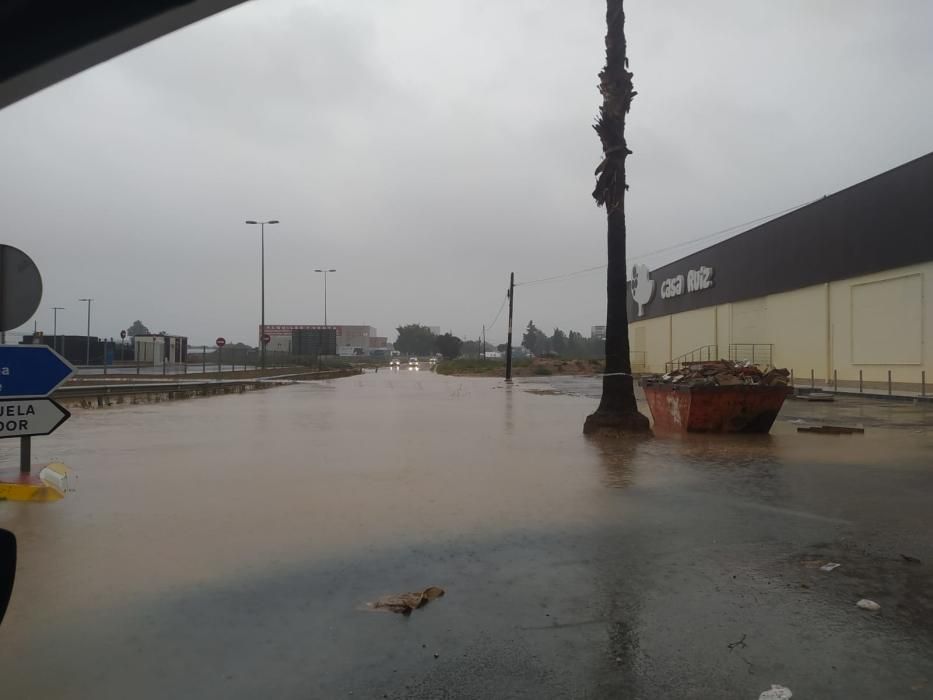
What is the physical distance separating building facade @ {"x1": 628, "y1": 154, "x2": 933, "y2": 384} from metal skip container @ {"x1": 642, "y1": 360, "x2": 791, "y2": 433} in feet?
59.6

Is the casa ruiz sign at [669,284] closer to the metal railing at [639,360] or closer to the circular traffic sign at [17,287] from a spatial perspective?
the metal railing at [639,360]

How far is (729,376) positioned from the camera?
12.4 metres

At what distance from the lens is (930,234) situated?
83.2 feet

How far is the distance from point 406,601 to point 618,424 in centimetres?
924

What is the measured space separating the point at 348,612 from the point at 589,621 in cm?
145

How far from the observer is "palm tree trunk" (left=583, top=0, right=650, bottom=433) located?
1301cm

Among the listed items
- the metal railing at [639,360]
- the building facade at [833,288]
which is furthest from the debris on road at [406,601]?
the metal railing at [639,360]

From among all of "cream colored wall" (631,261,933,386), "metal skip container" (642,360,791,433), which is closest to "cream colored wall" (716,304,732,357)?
"cream colored wall" (631,261,933,386)

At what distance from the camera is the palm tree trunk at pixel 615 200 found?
1301 cm

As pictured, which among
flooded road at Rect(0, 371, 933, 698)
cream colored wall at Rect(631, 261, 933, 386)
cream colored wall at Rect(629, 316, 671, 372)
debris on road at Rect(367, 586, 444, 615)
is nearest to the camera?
flooded road at Rect(0, 371, 933, 698)

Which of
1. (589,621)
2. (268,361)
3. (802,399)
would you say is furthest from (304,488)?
(268,361)

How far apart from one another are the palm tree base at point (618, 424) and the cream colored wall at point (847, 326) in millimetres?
19531

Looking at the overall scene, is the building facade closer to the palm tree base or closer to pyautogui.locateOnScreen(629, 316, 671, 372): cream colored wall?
pyautogui.locateOnScreen(629, 316, 671, 372): cream colored wall

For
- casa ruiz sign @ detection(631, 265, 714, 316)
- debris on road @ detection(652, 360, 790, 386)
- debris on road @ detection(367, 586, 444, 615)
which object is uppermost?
casa ruiz sign @ detection(631, 265, 714, 316)
